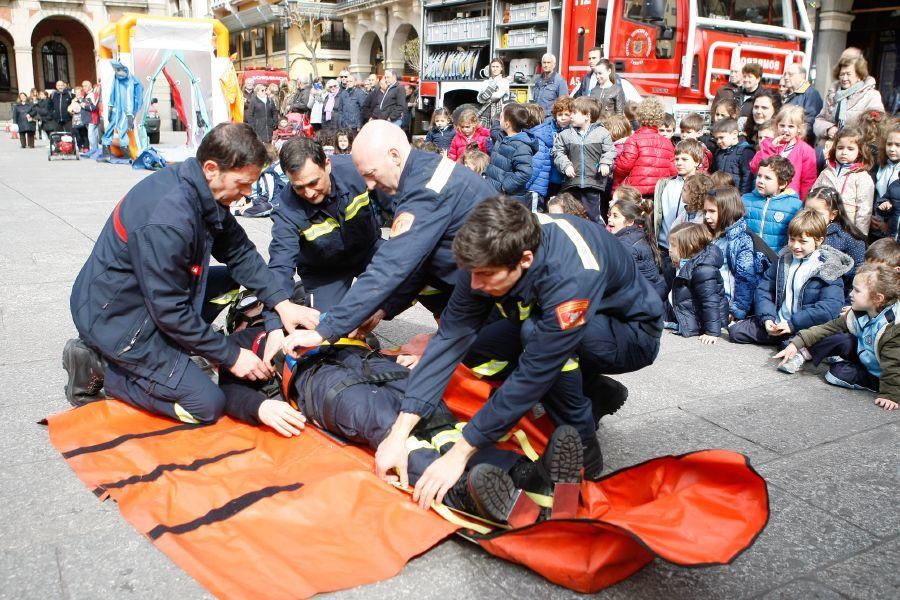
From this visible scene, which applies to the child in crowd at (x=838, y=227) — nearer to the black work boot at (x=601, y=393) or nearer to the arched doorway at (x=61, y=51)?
the black work boot at (x=601, y=393)

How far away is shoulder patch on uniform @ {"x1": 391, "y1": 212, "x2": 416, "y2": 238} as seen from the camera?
3289 millimetres

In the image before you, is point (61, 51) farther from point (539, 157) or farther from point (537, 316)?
point (537, 316)

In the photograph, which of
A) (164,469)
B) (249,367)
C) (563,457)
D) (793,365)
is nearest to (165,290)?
(249,367)

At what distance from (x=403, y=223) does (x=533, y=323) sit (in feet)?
2.36

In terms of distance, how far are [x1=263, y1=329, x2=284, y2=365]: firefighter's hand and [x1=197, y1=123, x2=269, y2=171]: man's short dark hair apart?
84 cm

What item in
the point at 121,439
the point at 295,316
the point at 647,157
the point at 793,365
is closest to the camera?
the point at 121,439

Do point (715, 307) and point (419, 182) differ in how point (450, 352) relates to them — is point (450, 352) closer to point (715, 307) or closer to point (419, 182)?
point (419, 182)

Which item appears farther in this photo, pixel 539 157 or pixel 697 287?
pixel 539 157

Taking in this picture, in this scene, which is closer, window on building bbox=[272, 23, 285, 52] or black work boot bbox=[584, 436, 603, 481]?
black work boot bbox=[584, 436, 603, 481]

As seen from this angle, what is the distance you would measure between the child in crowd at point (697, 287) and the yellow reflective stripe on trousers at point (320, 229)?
2.53m

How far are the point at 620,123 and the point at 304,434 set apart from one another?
5901 mm

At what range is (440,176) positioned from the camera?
11.2 feet

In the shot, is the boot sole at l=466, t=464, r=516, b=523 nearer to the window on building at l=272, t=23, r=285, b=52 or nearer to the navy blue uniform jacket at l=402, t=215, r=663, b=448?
the navy blue uniform jacket at l=402, t=215, r=663, b=448

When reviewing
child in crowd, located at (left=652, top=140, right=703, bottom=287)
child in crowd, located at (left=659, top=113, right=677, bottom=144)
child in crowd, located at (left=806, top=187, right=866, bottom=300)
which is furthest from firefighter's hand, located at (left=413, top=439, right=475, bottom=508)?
child in crowd, located at (left=659, top=113, right=677, bottom=144)
